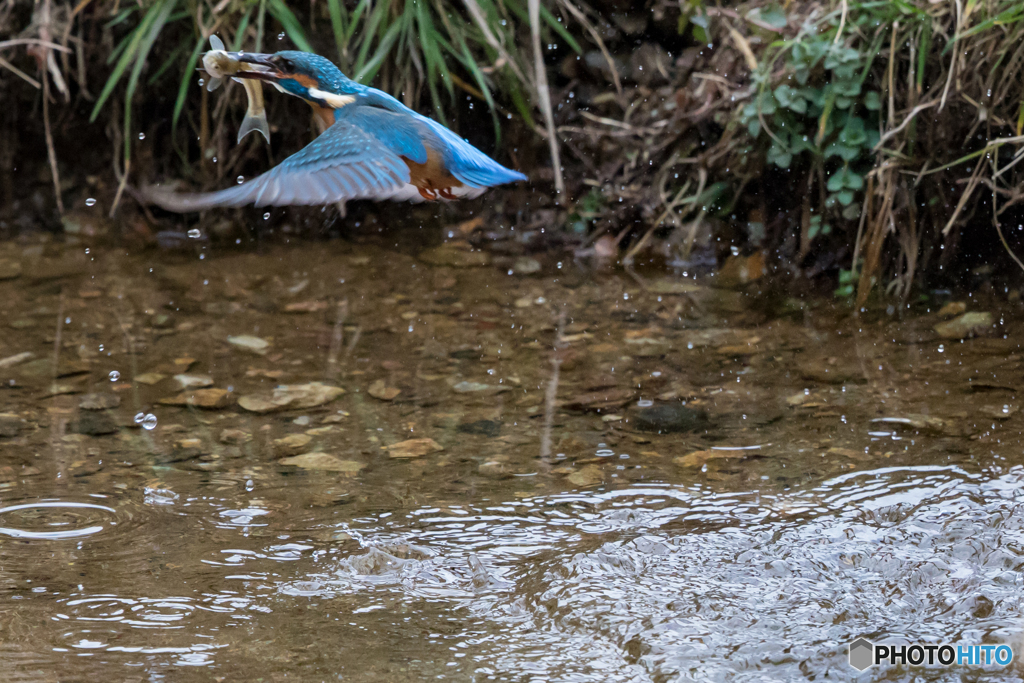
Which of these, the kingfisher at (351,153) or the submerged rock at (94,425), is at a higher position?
the kingfisher at (351,153)

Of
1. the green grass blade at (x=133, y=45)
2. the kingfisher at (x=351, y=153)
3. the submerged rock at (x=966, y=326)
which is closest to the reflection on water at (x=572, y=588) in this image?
the kingfisher at (x=351, y=153)

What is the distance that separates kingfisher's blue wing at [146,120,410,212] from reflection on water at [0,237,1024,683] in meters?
0.70

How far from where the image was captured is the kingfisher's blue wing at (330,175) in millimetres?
1596

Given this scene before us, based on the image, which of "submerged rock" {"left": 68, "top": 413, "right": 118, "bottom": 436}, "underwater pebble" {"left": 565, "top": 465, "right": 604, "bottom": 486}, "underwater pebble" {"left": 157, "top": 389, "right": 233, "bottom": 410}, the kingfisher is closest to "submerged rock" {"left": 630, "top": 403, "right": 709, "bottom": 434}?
"underwater pebble" {"left": 565, "top": 465, "right": 604, "bottom": 486}

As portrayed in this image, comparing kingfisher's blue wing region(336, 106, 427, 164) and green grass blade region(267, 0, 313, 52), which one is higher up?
green grass blade region(267, 0, 313, 52)

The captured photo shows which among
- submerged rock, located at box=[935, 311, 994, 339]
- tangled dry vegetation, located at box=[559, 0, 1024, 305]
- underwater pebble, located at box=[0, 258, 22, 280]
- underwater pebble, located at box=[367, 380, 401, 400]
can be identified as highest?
tangled dry vegetation, located at box=[559, 0, 1024, 305]

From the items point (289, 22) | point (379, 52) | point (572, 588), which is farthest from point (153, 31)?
point (572, 588)

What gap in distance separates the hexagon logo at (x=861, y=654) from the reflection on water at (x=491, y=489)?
0.03 m

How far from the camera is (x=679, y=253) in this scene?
11.6ft

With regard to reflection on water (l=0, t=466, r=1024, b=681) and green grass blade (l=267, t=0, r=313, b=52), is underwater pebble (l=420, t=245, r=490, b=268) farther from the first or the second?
reflection on water (l=0, t=466, r=1024, b=681)

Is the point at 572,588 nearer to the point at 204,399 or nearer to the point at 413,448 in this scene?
the point at 413,448

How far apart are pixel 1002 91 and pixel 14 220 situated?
358 centimetres

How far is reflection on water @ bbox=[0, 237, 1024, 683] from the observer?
1621mm

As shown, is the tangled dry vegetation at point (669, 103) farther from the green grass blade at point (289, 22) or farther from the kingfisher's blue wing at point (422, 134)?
the kingfisher's blue wing at point (422, 134)
